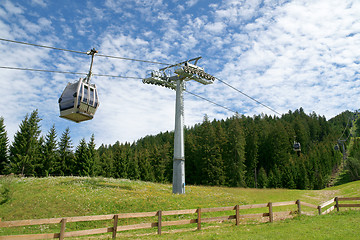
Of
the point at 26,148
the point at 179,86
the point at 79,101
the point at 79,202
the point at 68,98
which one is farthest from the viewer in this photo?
the point at 26,148

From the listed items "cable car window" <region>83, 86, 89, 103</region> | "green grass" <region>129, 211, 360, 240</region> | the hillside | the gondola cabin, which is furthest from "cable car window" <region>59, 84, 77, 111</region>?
the hillside

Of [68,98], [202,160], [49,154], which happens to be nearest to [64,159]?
A: [49,154]

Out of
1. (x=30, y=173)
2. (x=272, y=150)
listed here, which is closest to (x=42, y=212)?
(x=30, y=173)

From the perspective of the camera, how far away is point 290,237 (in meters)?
11.0

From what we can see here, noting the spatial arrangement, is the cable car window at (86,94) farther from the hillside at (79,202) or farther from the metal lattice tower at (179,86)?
the metal lattice tower at (179,86)

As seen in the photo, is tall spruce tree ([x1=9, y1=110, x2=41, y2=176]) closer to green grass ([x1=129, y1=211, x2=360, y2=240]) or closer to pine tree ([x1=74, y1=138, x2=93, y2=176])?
pine tree ([x1=74, y1=138, x2=93, y2=176])

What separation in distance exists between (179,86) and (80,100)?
2070 centimetres

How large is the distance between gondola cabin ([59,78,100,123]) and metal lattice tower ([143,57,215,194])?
17696mm

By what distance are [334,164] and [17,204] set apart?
115 meters

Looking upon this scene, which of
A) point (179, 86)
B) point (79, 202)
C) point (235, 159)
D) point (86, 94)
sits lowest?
point (79, 202)

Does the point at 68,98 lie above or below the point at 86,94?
below

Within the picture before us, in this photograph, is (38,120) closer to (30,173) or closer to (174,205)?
(30,173)

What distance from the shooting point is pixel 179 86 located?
3191 cm

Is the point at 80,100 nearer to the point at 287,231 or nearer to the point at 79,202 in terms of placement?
the point at 287,231
